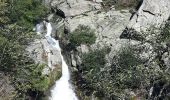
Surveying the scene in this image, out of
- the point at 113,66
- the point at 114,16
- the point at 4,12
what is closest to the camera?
the point at 113,66

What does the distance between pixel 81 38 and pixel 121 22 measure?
25.2 ft

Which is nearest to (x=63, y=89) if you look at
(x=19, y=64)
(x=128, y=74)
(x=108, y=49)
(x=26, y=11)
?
(x=19, y=64)

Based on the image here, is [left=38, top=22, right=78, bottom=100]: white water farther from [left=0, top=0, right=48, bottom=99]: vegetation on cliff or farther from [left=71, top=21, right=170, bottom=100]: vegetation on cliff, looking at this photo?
[left=0, top=0, right=48, bottom=99]: vegetation on cliff

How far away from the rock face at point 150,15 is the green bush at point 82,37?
6.03 m

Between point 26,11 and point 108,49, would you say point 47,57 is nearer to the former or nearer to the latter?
point 108,49

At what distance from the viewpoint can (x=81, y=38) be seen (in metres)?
68.1

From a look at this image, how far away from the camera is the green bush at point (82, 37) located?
68.0 meters

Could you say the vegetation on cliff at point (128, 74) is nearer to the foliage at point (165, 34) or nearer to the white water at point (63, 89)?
the foliage at point (165, 34)

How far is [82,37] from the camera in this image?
68312 mm

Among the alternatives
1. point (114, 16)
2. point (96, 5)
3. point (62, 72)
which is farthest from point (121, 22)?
point (62, 72)

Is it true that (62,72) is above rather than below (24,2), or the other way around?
below

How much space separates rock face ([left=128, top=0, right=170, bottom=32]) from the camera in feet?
222

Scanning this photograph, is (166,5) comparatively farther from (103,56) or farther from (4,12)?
(4,12)

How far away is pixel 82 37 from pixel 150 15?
1102 centimetres
